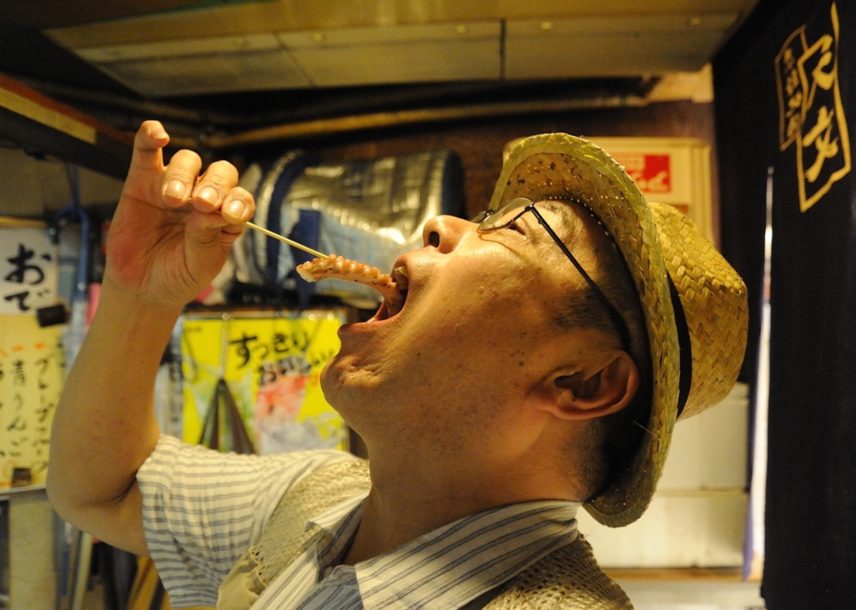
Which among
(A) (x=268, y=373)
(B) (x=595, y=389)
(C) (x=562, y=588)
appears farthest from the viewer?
(A) (x=268, y=373)

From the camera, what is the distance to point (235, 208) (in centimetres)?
76

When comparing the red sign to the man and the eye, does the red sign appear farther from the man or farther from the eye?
the eye

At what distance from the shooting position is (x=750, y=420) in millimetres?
1542

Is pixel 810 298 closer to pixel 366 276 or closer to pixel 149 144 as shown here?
pixel 366 276

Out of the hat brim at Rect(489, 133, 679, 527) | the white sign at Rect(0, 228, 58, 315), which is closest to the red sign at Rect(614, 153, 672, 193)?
the hat brim at Rect(489, 133, 679, 527)

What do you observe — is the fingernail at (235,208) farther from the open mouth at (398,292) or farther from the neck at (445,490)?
the neck at (445,490)

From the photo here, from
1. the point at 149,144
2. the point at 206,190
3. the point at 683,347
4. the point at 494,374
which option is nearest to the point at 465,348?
the point at 494,374

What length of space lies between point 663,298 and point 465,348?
0.84 feet

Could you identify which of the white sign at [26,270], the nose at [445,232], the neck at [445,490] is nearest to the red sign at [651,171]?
the nose at [445,232]

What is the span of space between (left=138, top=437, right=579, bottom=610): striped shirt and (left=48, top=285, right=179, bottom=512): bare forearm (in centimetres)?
7

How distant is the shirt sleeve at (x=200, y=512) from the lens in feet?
3.26

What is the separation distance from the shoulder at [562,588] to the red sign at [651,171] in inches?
45.5

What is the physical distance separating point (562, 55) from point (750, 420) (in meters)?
1.14

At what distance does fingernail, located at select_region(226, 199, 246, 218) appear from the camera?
2.49ft
